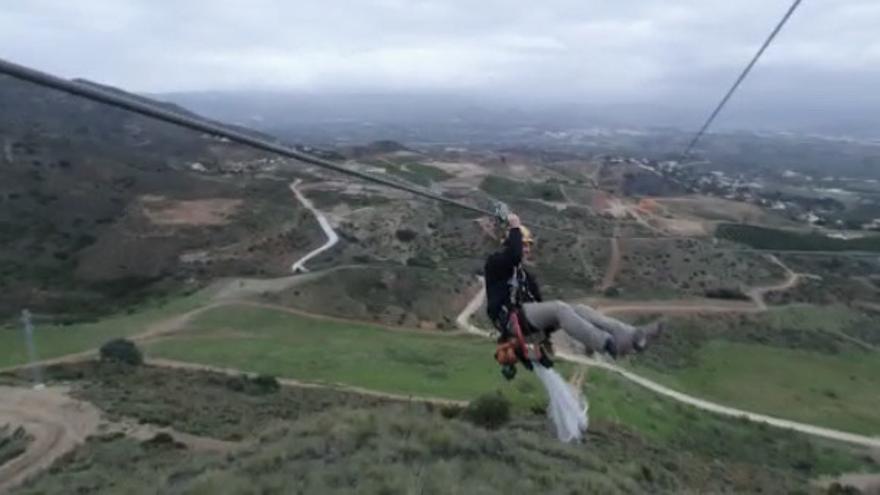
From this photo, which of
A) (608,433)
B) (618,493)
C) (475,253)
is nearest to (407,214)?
(475,253)

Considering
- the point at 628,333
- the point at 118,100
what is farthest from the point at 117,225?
the point at 118,100

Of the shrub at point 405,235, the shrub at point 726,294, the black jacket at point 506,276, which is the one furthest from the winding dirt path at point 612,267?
the black jacket at point 506,276

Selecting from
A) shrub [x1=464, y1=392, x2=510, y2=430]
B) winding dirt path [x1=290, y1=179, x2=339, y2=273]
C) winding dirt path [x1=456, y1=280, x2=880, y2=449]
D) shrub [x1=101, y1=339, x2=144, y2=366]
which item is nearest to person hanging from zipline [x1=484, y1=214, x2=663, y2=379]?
shrub [x1=464, y1=392, x2=510, y2=430]

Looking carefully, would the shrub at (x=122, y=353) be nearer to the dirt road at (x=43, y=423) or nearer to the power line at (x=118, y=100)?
the dirt road at (x=43, y=423)

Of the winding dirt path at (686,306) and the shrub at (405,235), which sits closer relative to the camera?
the winding dirt path at (686,306)

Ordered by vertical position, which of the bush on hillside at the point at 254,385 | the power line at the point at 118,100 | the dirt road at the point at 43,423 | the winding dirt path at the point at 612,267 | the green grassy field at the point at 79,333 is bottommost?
the winding dirt path at the point at 612,267

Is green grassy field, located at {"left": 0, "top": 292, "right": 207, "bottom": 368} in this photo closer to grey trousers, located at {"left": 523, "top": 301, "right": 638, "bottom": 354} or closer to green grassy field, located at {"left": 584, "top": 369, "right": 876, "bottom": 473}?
green grassy field, located at {"left": 584, "top": 369, "right": 876, "bottom": 473}

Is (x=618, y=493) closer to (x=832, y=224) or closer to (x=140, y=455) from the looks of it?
(x=140, y=455)

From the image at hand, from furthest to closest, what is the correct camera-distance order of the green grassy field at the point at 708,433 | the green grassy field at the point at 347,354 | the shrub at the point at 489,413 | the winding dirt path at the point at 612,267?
the winding dirt path at the point at 612,267
the green grassy field at the point at 347,354
the green grassy field at the point at 708,433
the shrub at the point at 489,413
